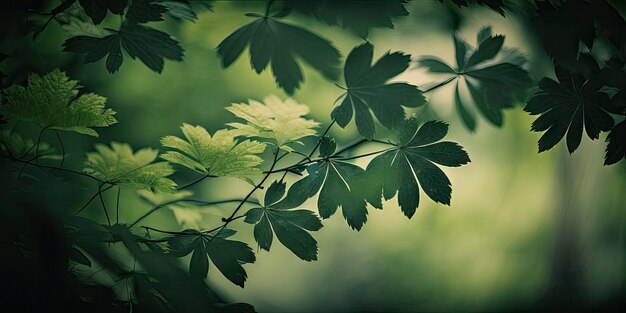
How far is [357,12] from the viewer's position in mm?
545

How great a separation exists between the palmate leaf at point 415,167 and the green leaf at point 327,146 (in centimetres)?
5

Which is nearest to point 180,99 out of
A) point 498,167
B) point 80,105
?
point 80,105

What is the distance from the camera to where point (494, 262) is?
0.70 meters

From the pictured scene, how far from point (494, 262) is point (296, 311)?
0.31m

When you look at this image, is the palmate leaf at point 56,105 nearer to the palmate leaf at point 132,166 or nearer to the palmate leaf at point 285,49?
the palmate leaf at point 132,166

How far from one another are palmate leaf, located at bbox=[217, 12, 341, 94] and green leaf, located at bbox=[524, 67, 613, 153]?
0.28 meters

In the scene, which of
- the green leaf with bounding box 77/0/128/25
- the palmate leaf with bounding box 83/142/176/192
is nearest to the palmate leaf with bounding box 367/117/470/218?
the palmate leaf with bounding box 83/142/176/192

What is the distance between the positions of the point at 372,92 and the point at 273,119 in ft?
0.40

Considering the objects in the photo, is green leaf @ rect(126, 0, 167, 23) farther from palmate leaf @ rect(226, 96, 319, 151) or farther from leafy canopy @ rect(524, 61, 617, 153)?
leafy canopy @ rect(524, 61, 617, 153)

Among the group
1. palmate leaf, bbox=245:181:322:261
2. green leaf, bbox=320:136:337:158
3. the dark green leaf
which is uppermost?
green leaf, bbox=320:136:337:158

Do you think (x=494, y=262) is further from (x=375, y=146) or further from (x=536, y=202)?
(x=375, y=146)

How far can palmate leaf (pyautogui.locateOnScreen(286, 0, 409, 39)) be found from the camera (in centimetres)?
55

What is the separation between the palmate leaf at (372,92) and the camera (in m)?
0.53

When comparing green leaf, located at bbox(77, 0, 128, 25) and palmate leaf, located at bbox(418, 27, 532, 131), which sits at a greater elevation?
palmate leaf, located at bbox(418, 27, 532, 131)
